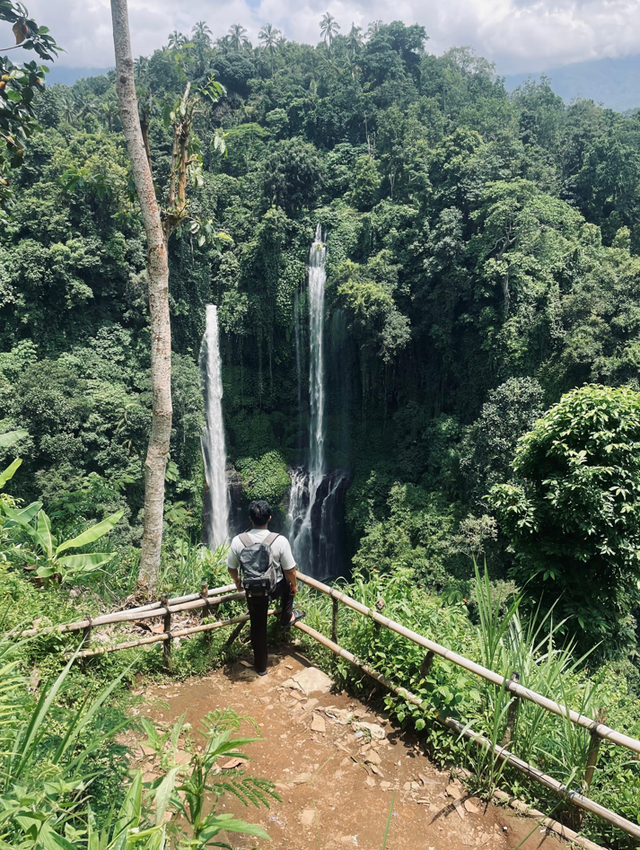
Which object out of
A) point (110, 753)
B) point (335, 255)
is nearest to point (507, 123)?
point (335, 255)

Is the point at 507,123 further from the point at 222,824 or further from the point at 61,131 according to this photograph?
the point at 222,824

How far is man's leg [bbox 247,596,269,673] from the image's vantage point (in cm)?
299

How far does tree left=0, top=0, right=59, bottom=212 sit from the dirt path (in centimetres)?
376

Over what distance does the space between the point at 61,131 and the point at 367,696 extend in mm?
24141

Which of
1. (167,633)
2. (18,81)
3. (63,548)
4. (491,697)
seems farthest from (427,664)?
(18,81)

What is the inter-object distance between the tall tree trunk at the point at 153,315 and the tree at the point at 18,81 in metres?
0.68

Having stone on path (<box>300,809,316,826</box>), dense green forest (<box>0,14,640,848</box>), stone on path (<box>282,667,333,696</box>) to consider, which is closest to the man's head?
stone on path (<box>282,667,333,696</box>)

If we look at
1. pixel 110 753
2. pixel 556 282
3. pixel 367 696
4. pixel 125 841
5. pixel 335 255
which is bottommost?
pixel 367 696

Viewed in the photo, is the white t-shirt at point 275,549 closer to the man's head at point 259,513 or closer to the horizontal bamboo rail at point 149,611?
the man's head at point 259,513

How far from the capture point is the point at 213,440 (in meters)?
17.6

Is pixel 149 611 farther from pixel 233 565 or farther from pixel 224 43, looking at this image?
pixel 224 43

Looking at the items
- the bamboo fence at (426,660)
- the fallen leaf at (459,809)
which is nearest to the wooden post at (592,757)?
the bamboo fence at (426,660)

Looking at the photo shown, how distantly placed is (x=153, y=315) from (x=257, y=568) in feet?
6.55

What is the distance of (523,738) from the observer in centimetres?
232
